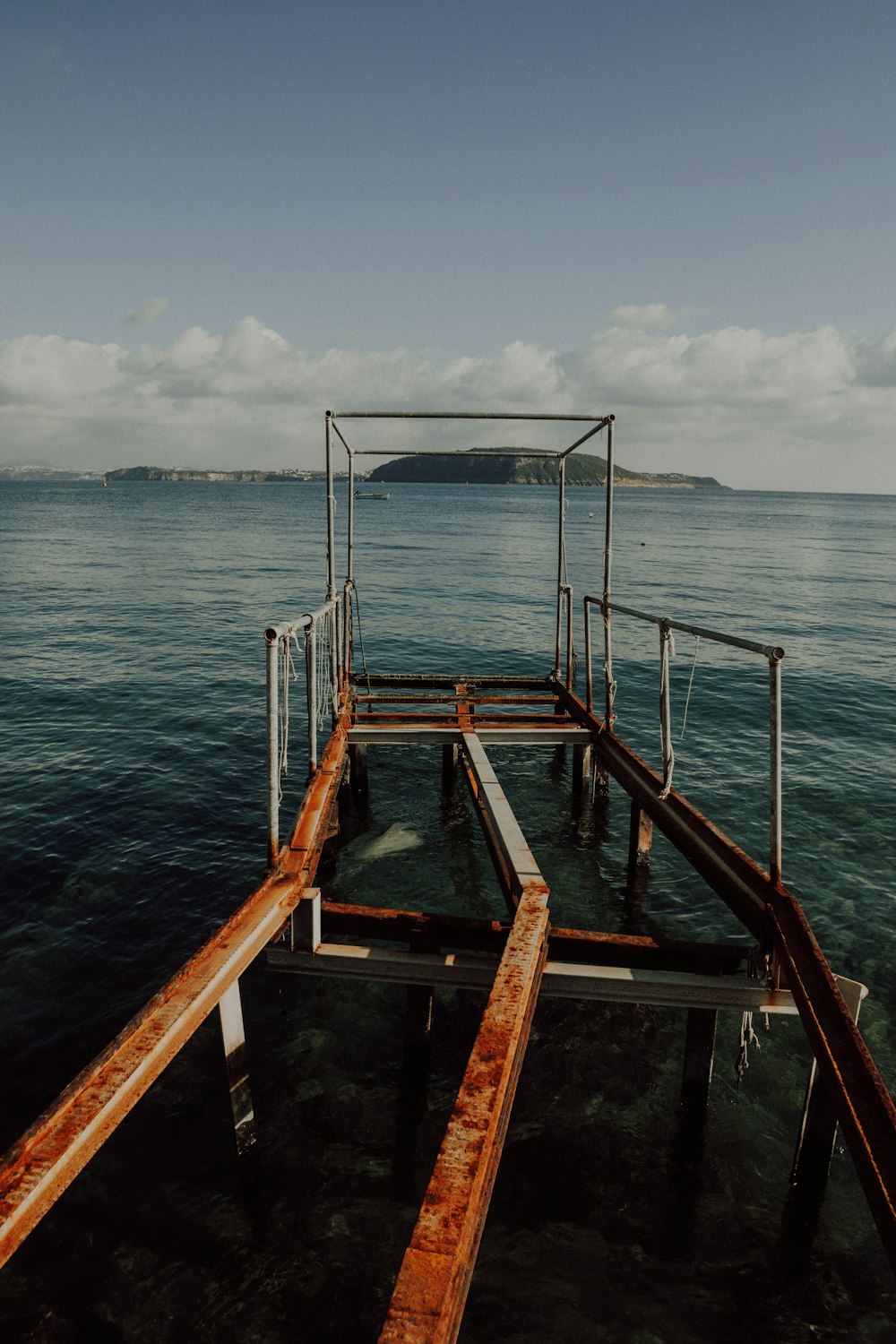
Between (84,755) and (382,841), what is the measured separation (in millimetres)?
6669

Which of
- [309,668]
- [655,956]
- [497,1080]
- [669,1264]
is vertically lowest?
[669,1264]

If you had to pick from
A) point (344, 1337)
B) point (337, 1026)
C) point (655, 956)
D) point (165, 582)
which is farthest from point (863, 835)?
point (165, 582)

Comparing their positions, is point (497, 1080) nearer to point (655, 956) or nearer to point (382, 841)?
point (655, 956)

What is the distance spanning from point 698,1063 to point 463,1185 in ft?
13.6

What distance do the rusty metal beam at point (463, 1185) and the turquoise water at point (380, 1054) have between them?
2420 millimetres

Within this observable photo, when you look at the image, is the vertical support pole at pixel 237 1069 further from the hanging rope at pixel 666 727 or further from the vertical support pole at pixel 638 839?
the vertical support pole at pixel 638 839

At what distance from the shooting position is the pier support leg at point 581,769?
1288cm

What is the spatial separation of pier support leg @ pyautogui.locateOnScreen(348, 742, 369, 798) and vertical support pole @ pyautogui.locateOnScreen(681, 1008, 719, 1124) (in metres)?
7.80

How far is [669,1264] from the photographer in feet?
17.0

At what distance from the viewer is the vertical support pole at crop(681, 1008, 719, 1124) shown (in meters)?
5.95

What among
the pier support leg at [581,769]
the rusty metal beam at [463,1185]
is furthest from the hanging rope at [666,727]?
the pier support leg at [581,769]

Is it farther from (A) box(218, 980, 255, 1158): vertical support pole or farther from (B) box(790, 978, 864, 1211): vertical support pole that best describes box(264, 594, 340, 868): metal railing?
(B) box(790, 978, 864, 1211): vertical support pole

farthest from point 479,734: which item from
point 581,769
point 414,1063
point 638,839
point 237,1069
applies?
point 237,1069

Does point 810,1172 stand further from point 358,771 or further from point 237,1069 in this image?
point 358,771
